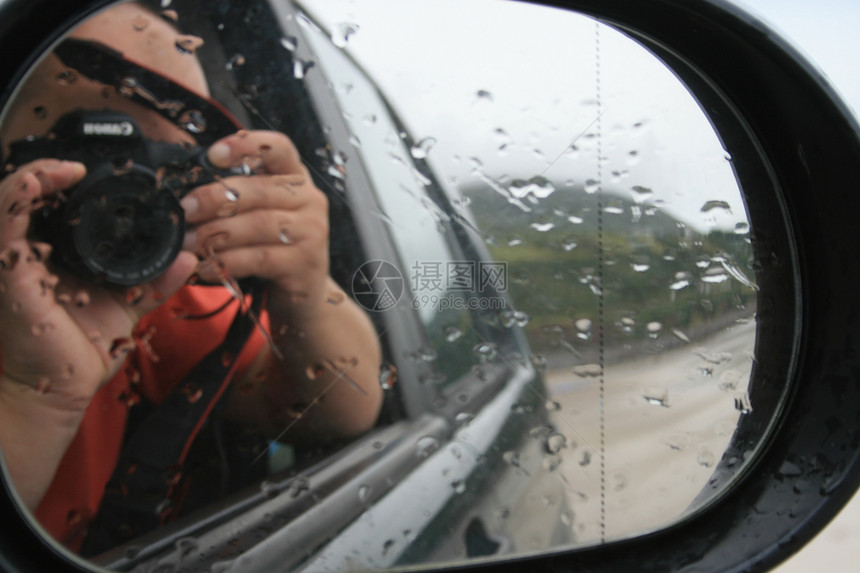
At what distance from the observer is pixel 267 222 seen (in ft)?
3.48

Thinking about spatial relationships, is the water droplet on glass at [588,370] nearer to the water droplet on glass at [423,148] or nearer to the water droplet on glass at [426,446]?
the water droplet on glass at [426,446]

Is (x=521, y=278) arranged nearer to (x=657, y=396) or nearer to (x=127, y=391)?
(x=657, y=396)

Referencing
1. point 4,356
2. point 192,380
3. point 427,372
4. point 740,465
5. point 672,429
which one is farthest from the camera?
point 740,465

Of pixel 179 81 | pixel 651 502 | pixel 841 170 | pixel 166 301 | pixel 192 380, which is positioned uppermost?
pixel 841 170

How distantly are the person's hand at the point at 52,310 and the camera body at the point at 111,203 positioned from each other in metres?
0.01

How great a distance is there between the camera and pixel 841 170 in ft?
4.57

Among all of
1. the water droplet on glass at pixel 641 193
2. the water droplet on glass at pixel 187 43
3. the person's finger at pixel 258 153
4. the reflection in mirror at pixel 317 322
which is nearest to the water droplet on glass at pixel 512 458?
the reflection in mirror at pixel 317 322

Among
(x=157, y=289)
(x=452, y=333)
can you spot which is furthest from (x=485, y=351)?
(x=157, y=289)

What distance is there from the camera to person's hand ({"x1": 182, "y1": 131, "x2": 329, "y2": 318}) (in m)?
1.02

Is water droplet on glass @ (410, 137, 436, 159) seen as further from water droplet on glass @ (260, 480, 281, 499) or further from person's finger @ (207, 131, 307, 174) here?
water droplet on glass @ (260, 480, 281, 499)

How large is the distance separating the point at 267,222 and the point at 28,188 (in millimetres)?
294

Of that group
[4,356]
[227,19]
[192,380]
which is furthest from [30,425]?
[227,19]

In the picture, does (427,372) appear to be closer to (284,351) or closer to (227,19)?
(284,351)

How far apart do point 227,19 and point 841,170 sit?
1094mm
